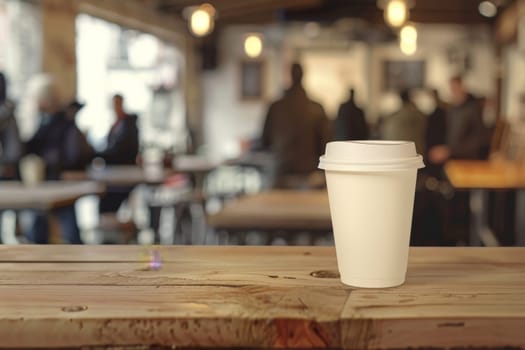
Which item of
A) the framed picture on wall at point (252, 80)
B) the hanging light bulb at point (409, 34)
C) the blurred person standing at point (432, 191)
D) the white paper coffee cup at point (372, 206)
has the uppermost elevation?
the hanging light bulb at point (409, 34)

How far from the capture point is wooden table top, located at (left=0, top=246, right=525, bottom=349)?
1121mm

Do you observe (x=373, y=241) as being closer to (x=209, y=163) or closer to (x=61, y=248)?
(x=61, y=248)

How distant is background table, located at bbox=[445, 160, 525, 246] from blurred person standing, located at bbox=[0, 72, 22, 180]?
3.11 meters

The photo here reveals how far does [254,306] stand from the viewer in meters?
1.20

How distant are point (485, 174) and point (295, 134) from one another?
152cm

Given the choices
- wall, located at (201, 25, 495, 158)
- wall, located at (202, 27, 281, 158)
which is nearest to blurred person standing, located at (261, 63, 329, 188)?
wall, located at (201, 25, 495, 158)

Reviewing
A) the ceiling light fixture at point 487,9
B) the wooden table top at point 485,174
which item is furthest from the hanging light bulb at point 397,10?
the ceiling light fixture at point 487,9

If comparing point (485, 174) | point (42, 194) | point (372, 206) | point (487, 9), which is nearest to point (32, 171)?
point (42, 194)

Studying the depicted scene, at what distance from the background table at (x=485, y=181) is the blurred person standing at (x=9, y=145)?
10.2ft

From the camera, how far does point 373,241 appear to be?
1.31m

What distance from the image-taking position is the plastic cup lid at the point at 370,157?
1.30 metres

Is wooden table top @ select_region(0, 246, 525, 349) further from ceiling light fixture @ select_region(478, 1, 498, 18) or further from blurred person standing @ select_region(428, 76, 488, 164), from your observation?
ceiling light fixture @ select_region(478, 1, 498, 18)

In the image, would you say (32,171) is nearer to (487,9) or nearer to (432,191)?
(432,191)

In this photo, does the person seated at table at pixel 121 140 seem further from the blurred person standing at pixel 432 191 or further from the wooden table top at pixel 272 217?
the wooden table top at pixel 272 217
